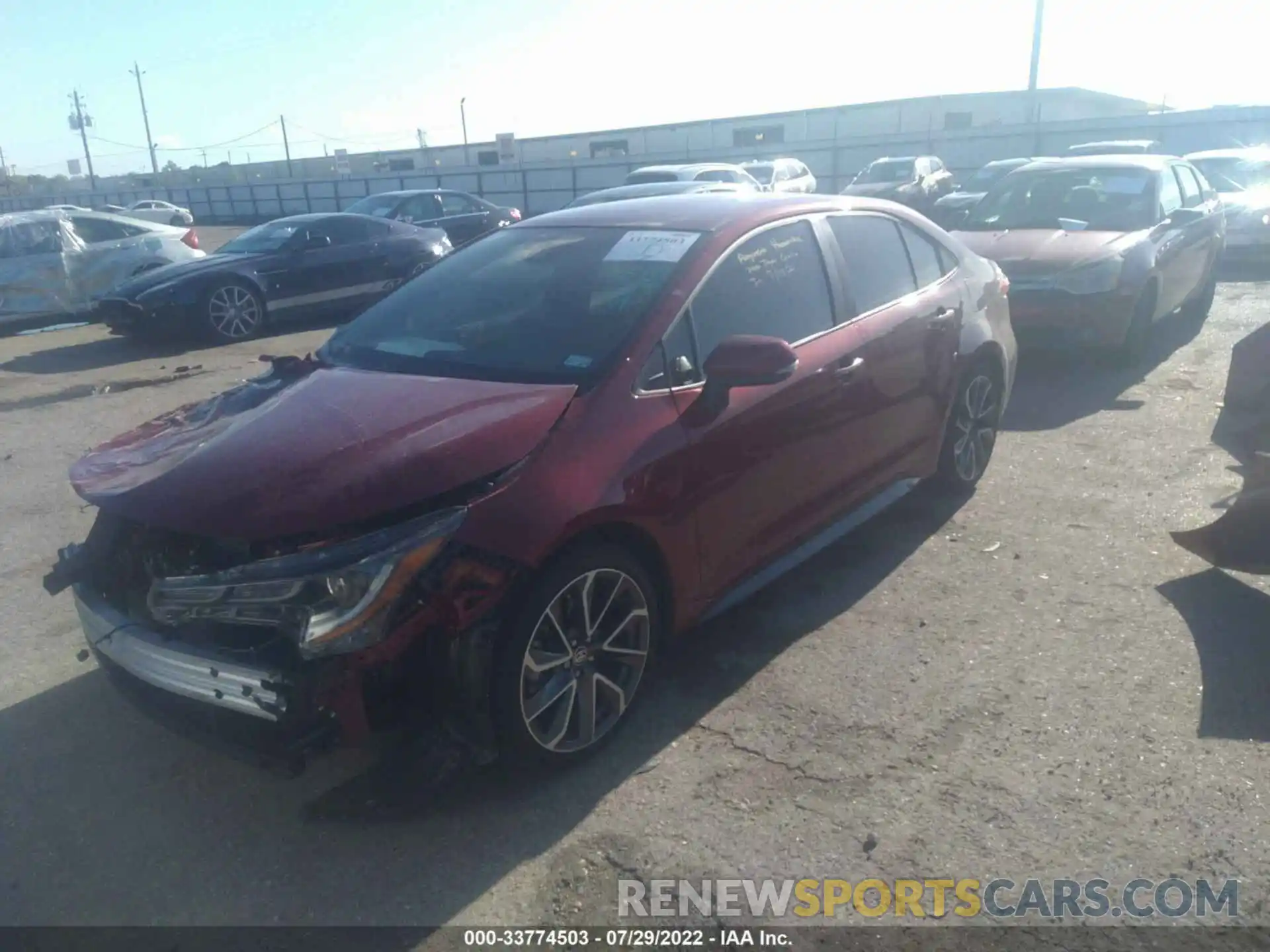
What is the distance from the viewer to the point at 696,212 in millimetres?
4289

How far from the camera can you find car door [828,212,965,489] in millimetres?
4535

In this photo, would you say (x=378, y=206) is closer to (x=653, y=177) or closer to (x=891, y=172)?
(x=653, y=177)

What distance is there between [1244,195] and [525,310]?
600 inches

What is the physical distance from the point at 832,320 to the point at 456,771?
2478 millimetres

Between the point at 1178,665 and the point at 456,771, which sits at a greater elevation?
the point at 456,771

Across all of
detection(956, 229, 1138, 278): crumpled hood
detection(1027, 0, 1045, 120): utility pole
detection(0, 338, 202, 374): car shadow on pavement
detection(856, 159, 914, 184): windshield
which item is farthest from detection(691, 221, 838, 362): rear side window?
detection(1027, 0, 1045, 120): utility pole

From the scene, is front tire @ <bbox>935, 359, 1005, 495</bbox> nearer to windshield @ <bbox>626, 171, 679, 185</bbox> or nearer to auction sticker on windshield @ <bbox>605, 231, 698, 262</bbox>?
auction sticker on windshield @ <bbox>605, 231, 698, 262</bbox>

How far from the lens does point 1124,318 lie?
26.5ft

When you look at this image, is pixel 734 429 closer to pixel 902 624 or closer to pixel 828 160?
pixel 902 624

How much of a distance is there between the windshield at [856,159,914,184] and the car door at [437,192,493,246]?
33.9 ft

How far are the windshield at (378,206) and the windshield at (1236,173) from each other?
12.8 metres

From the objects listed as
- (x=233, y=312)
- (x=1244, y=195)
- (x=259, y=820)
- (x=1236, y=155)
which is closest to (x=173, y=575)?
(x=259, y=820)

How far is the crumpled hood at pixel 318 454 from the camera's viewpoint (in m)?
2.84

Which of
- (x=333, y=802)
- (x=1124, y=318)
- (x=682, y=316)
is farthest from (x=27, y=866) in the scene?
(x=1124, y=318)
